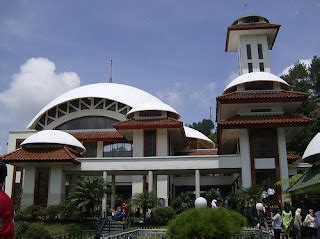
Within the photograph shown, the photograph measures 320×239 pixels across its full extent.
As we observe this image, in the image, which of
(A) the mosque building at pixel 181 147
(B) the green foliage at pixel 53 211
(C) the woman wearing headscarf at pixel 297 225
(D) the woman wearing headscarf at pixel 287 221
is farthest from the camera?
(A) the mosque building at pixel 181 147

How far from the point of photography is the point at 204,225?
1034cm

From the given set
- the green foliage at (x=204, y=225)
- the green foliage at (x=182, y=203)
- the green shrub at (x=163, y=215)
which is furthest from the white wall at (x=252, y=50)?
the green foliage at (x=204, y=225)

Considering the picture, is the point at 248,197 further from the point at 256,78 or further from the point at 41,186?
the point at 41,186

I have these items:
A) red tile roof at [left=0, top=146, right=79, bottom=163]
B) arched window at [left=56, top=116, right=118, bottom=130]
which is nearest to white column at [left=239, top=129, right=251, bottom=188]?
red tile roof at [left=0, top=146, right=79, bottom=163]

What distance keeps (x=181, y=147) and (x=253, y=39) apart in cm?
1352

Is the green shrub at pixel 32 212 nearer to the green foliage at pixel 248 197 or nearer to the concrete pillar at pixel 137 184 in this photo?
the concrete pillar at pixel 137 184

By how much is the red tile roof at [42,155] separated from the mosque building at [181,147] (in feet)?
0.24

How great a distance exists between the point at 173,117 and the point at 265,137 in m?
9.88

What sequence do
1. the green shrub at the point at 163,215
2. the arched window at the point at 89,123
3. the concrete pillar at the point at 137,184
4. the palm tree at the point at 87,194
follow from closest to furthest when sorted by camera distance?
the palm tree at the point at 87,194
the green shrub at the point at 163,215
the concrete pillar at the point at 137,184
the arched window at the point at 89,123

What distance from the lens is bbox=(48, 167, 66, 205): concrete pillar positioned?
96.6 feet

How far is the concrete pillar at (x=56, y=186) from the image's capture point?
1159 inches

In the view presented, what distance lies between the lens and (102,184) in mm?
26062

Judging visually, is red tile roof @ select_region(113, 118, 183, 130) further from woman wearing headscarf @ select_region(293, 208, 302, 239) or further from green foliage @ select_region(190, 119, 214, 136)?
green foliage @ select_region(190, 119, 214, 136)

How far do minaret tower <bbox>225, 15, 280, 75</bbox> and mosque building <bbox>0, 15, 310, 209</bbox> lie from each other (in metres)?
0.10
